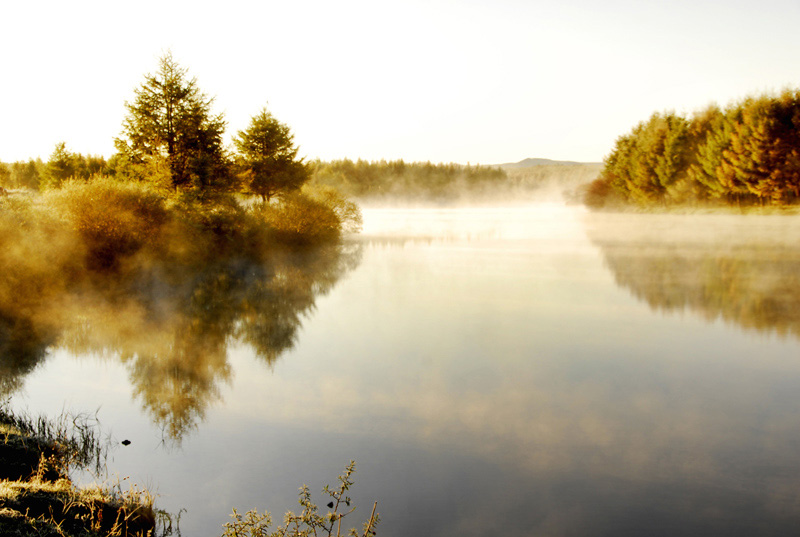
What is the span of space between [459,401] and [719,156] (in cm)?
5799

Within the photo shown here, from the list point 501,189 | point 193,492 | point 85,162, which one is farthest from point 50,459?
point 501,189

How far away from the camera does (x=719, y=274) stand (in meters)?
23.3

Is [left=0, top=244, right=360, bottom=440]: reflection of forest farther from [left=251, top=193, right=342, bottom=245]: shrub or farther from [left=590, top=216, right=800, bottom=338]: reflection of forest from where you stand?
[left=590, top=216, right=800, bottom=338]: reflection of forest

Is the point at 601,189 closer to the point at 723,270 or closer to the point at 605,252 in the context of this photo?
the point at 605,252

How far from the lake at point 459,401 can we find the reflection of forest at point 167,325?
89 mm

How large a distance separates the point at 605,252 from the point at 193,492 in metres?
30.3

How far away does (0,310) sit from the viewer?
14.9 metres

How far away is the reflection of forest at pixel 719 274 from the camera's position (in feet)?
53.0

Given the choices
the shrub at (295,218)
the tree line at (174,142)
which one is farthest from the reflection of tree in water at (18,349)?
the shrub at (295,218)

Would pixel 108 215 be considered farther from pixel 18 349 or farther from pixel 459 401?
pixel 459 401

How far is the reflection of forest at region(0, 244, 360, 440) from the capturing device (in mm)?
10102

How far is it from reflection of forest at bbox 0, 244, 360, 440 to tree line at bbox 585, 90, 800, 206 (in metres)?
46.1

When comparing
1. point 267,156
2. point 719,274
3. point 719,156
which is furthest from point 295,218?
point 719,156

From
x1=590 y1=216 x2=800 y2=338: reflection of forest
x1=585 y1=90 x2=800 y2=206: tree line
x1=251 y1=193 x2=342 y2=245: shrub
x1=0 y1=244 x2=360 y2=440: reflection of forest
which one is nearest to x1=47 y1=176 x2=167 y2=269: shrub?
x1=0 y1=244 x2=360 y2=440: reflection of forest
